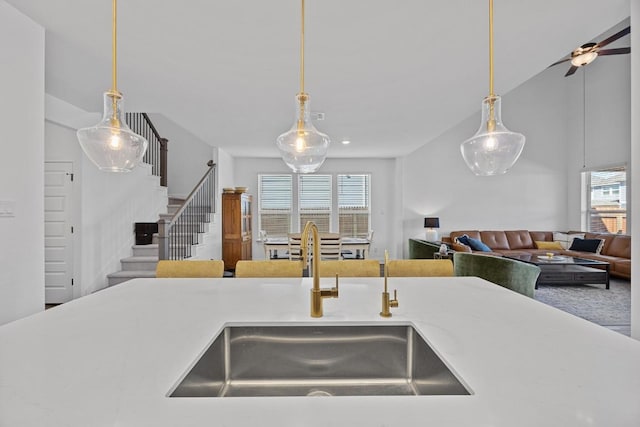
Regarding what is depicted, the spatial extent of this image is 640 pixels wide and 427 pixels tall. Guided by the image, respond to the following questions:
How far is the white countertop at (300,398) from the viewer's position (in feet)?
2.09

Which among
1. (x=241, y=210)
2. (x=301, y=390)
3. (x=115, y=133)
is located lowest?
(x=301, y=390)

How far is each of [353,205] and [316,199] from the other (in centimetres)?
96

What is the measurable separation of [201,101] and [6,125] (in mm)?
1974

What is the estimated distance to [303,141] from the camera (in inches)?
75.9

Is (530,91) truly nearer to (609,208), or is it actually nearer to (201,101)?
(609,208)

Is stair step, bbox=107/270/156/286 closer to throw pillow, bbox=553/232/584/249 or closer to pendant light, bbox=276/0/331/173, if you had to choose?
pendant light, bbox=276/0/331/173

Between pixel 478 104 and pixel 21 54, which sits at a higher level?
pixel 478 104

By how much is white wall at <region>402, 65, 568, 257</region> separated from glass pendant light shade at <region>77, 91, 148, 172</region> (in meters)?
6.66

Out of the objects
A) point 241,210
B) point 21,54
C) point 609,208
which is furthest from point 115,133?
point 609,208

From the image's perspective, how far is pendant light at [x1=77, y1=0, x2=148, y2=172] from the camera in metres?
1.71

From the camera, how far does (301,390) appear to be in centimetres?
113

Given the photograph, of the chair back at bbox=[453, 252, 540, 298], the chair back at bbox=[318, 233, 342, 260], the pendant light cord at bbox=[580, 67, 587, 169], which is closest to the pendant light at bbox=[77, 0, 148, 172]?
the chair back at bbox=[453, 252, 540, 298]

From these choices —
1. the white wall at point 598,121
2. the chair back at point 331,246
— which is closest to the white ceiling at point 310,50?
the chair back at point 331,246

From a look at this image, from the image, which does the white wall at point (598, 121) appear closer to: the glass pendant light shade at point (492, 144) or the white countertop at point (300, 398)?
the glass pendant light shade at point (492, 144)
